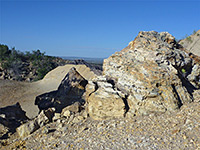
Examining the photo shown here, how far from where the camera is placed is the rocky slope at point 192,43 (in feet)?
57.8

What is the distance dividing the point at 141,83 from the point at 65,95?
2.96m

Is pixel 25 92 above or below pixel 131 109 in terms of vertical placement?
below

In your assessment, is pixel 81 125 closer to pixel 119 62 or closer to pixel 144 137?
pixel 144 137

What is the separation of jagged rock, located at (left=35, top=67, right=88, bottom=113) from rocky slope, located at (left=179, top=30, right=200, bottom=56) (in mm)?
14248

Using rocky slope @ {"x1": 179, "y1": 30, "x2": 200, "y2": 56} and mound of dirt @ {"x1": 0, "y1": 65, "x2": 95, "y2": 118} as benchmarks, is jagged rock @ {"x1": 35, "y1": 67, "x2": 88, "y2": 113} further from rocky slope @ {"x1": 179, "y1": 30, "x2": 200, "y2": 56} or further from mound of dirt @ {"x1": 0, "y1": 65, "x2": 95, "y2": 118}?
rocky slope @ {"x1": 179, "y1": 30, "x2": 200, "y2": 56}

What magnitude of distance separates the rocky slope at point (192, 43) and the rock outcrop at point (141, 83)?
1287cm

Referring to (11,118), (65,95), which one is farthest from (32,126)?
(65,95)

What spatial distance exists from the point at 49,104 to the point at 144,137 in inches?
144

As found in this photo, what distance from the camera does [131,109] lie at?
197 inches

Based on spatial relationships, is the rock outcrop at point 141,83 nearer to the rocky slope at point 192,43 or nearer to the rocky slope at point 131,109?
the rocky slope at point 131,109

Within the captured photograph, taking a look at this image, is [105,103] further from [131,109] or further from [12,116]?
[12,116]

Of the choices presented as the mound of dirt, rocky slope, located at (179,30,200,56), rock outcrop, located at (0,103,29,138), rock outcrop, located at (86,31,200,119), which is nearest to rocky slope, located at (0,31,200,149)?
rock outcrop, located at (86,31,200,119)

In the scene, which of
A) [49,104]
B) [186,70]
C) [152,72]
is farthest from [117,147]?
[186,70]

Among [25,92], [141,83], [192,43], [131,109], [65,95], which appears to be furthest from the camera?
[192,43]
